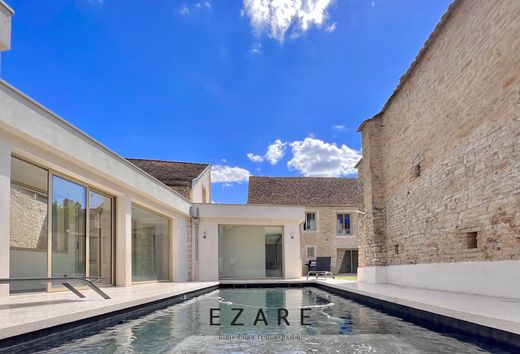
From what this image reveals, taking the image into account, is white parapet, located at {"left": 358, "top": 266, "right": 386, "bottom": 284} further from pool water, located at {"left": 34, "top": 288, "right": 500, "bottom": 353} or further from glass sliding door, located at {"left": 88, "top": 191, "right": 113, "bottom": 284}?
glass sliding door, located at {"left": 88, "top": 191, "right": 113, "bottom": 284}

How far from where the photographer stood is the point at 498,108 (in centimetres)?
707

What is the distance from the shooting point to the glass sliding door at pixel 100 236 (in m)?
9.77

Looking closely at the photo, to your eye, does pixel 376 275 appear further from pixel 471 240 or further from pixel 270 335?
pixel 270 335

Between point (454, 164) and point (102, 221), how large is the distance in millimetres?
8119

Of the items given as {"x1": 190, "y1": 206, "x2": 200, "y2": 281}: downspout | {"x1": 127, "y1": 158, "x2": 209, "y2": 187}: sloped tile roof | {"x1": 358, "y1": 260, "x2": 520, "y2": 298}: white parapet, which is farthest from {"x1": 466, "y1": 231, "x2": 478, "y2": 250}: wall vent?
{"x1": 127, "y1": 158, "x2": 209, "y2": 187}: sloped tile roof

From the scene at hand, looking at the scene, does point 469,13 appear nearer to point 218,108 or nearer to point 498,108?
point 498,108

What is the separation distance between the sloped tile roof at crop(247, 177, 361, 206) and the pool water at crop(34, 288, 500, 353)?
20.3 meters

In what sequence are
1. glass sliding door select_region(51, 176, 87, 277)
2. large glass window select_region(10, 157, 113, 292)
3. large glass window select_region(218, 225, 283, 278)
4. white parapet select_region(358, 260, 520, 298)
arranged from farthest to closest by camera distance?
large glass window select_region(218, 225, 283, 278)
glass sliding door select_region(51, 176, 87, 277)
large glass window select_region(10, 157, 113, 292)
white parapet select_region(358, 260, 520, 298)

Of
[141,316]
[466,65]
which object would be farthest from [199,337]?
[466,65]

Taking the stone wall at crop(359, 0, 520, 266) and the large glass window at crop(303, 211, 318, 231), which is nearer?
the stone wall at crop(359, 0, 520, 266)

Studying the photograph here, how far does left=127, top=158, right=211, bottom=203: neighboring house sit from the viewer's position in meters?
18.7

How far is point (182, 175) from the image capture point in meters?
20.2

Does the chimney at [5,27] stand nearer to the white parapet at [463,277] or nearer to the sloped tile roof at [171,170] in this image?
the white parapet at [463,277]

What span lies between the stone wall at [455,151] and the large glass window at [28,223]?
26.0 feet
